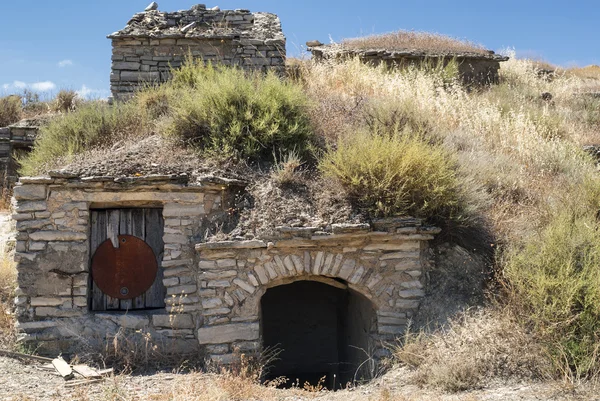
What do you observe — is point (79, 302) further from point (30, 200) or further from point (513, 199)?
point (513, 199)

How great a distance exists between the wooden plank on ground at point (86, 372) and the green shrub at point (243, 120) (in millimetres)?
3078

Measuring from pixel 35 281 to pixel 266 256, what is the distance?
2.86m

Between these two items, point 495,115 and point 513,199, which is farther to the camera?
point 495,115

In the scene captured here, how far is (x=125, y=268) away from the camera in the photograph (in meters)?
7.42

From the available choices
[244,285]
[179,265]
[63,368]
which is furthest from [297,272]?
[63,368]

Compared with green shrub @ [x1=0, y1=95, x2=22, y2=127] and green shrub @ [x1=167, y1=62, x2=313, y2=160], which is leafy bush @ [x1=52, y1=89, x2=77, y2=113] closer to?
green shrub @ [x1=0, y1=95, x2=22, y2=127]

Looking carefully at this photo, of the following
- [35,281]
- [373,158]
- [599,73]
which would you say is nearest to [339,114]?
[373,158]

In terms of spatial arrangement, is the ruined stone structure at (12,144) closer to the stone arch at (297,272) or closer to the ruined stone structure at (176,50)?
the ruined stone structure at (176,50)

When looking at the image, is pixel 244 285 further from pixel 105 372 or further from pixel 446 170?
pixel 446 170

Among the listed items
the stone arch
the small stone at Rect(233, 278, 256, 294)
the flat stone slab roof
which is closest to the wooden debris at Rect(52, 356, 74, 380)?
the stone arch

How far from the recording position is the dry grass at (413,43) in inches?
647

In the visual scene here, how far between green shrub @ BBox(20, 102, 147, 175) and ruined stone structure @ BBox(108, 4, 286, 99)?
234 centimetres

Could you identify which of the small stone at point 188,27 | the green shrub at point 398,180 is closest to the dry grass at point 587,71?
the small stone at point 188,27

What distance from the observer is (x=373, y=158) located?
713cm
